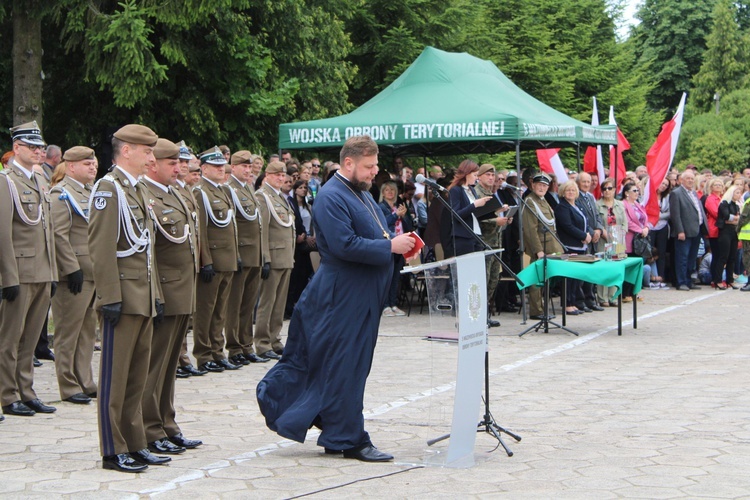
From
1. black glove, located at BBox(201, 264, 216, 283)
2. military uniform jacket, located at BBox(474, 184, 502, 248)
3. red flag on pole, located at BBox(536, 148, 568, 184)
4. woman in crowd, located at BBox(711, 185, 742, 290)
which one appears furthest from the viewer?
woman in crowd, located at BBox(711, 185, 742, 290)

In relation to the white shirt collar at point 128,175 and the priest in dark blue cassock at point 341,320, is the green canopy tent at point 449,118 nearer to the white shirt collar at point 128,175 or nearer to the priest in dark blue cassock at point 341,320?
the priest in dark blue cassock at point 341,320

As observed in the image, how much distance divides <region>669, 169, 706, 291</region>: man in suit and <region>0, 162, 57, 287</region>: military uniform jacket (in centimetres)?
1311

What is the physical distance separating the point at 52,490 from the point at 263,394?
1487 mm

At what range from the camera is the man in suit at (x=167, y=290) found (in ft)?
22.6

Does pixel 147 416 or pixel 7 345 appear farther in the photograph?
pixel 7 345

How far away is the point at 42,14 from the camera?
61.7ft

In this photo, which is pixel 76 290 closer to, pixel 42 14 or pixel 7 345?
pixel 7 345

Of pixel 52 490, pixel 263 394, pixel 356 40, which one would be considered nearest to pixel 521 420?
pixel 263 394

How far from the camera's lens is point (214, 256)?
34.3 feet

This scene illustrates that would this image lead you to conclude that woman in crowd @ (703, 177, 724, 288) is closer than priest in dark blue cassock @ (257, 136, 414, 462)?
No

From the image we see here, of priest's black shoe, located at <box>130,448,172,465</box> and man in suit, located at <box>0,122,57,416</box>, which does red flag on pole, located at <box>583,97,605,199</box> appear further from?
priest's black shoe, located at <box>130,448,172,465</box>

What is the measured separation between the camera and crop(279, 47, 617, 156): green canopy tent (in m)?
14.6

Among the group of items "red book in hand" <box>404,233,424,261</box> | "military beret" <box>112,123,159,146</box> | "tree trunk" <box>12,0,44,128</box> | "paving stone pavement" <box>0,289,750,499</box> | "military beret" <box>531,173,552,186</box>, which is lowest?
"paving stone pavement" <box>0,289,750,499</box>

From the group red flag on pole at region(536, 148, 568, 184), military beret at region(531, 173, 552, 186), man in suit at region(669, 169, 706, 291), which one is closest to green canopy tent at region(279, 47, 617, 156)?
military beret at region(531, 173, 552, 186)
